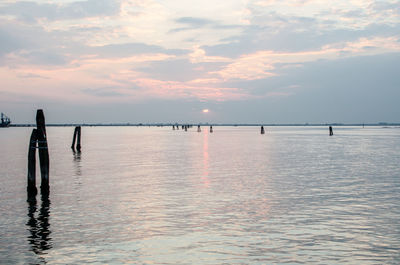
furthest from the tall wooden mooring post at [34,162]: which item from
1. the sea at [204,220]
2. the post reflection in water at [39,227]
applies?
the post reflection in water at [39,227]

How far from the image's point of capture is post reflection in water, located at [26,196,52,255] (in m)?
10.7

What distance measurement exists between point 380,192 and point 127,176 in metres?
13.9

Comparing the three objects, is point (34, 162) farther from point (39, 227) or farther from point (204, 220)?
point (204, 220)

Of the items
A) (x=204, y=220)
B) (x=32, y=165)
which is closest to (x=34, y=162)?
(x=32, y=165)

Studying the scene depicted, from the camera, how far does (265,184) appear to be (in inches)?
861

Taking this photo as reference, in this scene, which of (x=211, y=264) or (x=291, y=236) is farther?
(x=291, y=236)

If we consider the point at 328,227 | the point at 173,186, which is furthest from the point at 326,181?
the point at 328,227

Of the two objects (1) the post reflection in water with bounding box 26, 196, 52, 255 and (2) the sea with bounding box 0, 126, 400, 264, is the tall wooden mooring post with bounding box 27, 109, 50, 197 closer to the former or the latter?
(2) the sea with bounding box 0, 126, 400, 264

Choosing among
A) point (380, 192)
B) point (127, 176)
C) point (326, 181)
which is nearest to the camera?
point (380, 192)

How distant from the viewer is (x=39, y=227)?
12.8m

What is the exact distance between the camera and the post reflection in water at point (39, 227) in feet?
35.2

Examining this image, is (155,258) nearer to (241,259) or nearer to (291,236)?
(241,259)

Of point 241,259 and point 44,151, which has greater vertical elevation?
point 44,151

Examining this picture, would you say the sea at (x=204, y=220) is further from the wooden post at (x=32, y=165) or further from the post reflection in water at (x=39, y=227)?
the wooden post at (x=32, y=165)
